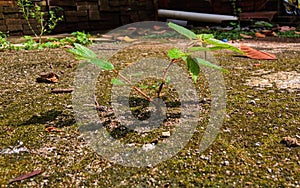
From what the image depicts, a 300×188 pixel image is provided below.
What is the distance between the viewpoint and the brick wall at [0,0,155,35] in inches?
139

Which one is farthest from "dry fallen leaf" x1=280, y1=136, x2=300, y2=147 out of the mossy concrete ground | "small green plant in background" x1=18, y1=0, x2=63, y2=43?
"small green plant in background" x1=18, y1=0, x2=63, y2=43

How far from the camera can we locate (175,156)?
2.49 ft

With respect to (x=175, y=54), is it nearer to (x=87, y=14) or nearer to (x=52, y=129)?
(x=52, y=129)

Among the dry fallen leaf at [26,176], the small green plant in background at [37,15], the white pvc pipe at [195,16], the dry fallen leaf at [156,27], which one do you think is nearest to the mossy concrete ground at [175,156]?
the dry fallen leaf at [26,176]

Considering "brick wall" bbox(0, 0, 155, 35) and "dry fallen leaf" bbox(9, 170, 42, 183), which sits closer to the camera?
"dry fallen leaf" bbox(9, 170, 42, 183)

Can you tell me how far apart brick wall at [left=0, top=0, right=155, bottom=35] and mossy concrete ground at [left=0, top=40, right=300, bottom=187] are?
8.42ft

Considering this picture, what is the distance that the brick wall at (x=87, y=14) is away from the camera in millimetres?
3533

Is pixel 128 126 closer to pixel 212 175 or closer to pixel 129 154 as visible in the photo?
pixel 129 154

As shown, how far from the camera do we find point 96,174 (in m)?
0.70

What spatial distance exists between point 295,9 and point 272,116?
4663mm

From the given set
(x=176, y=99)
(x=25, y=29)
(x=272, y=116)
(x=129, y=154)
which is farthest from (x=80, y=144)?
(x=25, y=29)

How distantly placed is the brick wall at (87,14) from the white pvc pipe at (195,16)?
1.07 m

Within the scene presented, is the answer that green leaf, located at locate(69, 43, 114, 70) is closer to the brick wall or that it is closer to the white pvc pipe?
the brick wall

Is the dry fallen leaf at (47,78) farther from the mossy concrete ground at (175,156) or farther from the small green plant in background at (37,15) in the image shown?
the small green plant in background at (37,15)
